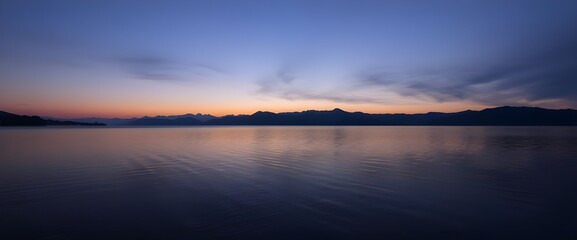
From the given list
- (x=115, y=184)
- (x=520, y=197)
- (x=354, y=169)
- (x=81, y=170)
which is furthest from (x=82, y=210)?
(x=520, y=197)

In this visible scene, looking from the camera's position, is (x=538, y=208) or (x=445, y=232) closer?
(x=445, y=232)

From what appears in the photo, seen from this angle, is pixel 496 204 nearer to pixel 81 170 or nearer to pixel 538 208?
pixel 538 208

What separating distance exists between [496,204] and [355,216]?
Answer: 22.1ft

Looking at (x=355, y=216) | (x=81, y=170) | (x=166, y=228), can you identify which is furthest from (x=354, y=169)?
(x=81, y=170)

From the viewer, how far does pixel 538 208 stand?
12289mm

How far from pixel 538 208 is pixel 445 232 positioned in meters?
5.96

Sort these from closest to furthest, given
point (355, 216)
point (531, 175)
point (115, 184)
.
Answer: point (355, 216), point (115, 184), point (531, 175)

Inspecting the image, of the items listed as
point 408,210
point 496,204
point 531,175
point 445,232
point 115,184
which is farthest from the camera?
point 531,175

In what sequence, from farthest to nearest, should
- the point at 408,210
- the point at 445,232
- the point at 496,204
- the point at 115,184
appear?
the point at 115,184
the point at 496,204
the point at 408,210
the point at 445,232

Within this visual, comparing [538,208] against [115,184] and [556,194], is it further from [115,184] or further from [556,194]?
[115,184]

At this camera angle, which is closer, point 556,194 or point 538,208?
point 538,208

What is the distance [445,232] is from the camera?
31.4 feet

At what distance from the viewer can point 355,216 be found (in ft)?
36.4

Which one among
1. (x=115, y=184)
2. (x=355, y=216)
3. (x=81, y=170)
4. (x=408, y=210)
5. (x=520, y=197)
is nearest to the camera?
(x=355, y=216)
